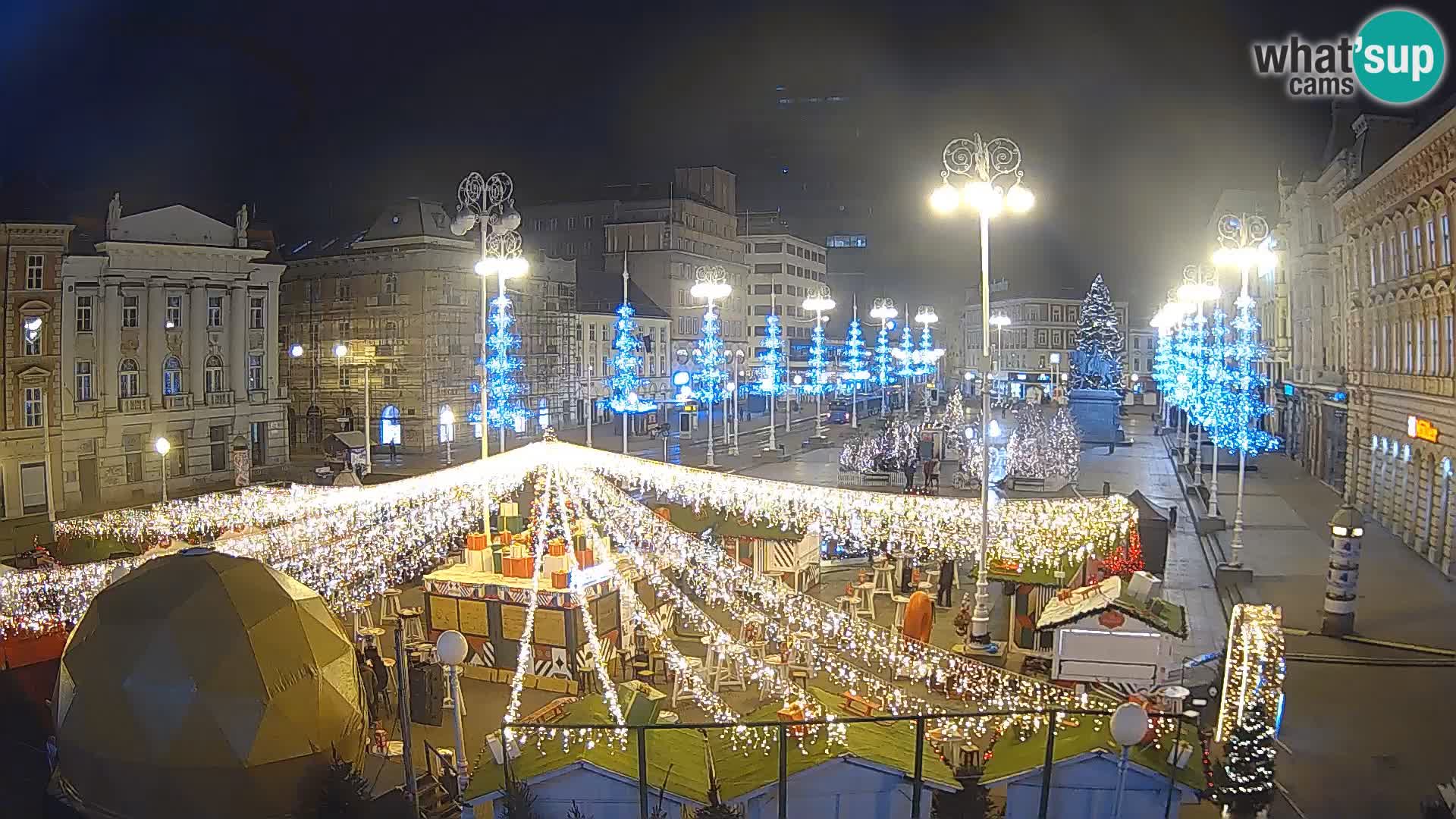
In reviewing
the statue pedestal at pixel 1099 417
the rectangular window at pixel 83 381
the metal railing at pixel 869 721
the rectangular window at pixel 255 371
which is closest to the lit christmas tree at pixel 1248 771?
the metal railing at pixel 869 721

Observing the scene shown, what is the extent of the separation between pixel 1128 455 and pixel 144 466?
143 feet

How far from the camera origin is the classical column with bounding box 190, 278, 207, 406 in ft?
136

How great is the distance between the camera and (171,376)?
40.9 meters

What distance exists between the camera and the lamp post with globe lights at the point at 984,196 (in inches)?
688

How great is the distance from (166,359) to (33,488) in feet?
26.6

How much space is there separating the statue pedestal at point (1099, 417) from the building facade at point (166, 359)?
41.7 m

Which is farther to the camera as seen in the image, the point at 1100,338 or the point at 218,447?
the point at 1100,338

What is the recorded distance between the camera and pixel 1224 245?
29781mm

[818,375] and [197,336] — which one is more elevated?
[197,336]

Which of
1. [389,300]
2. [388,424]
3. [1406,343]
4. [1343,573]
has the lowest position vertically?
[1343,573]

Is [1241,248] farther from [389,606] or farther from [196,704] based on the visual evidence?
[196,704]

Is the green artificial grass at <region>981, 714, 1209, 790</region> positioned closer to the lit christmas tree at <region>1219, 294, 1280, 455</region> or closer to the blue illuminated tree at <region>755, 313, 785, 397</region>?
the lit christmas tree at <region>1219, 294, 1280, 455</region>

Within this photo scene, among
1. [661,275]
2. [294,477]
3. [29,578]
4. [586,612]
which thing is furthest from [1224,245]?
[661,275]

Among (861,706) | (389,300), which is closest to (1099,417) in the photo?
(389,300)
